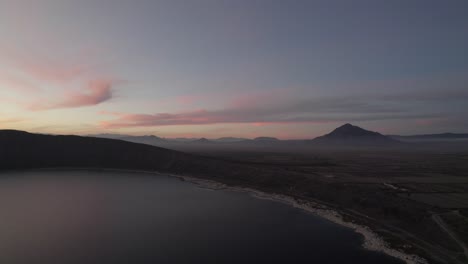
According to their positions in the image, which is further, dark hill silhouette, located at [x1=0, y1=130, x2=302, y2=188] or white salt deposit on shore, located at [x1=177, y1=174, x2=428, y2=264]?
dark hill silhouette, located at [x1=0, y1=130, x2=302, y2=188]

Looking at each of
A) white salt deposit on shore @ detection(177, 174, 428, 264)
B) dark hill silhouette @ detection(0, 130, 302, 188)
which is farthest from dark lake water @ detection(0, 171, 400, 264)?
dark hill silhouette @ detection(0, 130, 302, 188)

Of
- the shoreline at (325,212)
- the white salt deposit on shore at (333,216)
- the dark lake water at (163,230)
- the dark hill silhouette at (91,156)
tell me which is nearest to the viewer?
the dark lake water at (163,230)

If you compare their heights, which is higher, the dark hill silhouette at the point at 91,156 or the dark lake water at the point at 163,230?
the dark hill silhouette at the point at 91,156

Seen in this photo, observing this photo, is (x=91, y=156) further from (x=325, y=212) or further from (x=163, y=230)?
(x=325, y=212)

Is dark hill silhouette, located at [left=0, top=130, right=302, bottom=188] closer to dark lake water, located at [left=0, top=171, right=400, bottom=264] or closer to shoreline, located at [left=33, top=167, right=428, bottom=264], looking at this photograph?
shoreline, located at [left=33, top=167, right=428, bottom=264]

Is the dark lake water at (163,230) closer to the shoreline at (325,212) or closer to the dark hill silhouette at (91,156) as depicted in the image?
the shoreline at (325,212)

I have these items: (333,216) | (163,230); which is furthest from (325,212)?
(163,230)

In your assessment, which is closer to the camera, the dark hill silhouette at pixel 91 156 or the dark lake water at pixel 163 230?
the dark lake water at pixel 163 230

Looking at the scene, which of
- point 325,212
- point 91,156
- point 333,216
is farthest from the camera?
point 91,156

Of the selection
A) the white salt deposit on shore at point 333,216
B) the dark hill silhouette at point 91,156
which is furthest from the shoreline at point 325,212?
the dark hill silhouette at point 91,156
